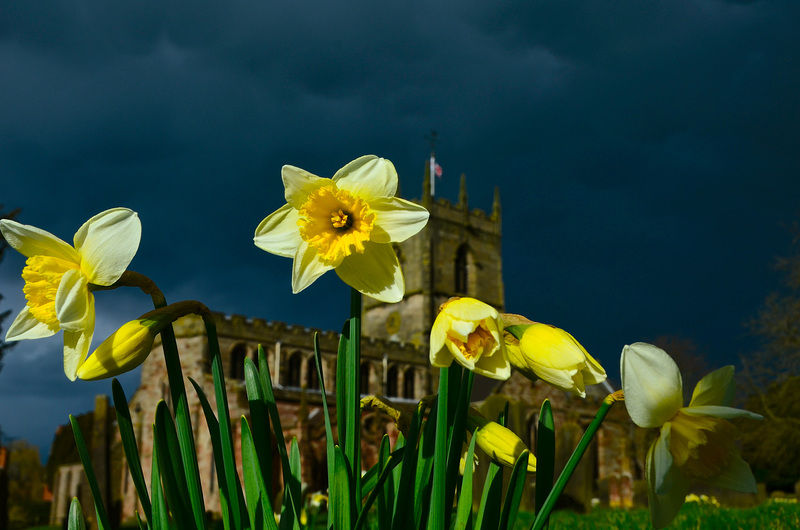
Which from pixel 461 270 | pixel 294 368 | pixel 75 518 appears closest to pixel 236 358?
pixel 294 368

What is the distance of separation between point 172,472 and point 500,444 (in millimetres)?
602

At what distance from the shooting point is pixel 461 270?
35000 millimetres

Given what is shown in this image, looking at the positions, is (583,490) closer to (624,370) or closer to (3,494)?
(3,494)

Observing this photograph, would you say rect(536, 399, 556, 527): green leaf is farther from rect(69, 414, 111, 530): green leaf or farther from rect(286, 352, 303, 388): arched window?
rect(286, 352, 303, 388): arched window

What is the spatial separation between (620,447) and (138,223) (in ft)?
90.1

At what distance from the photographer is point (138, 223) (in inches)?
43.9

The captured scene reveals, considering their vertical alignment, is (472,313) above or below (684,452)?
above

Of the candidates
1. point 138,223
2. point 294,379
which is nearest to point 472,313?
point 138,223

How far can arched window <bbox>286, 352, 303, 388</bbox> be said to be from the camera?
23.2 m

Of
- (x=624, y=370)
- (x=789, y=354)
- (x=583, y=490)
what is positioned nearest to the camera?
(x=624, y=370)

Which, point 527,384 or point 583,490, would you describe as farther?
point 527,384

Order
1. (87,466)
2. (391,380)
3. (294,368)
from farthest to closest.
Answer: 1. (391,380)
2. (294,368)
3. (87,466)

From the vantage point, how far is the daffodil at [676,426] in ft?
3.04

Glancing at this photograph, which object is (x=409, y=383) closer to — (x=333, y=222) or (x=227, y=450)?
(x=227, y=450)
